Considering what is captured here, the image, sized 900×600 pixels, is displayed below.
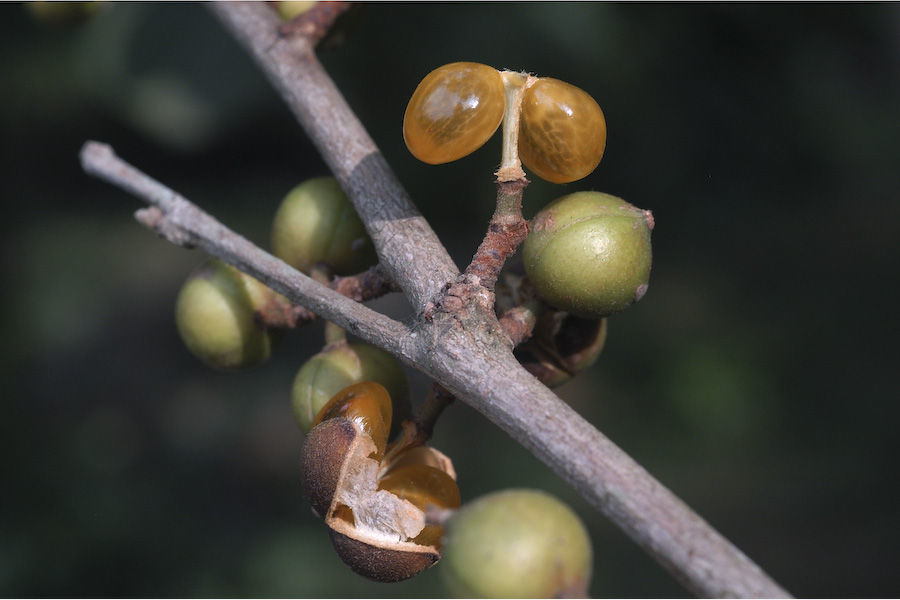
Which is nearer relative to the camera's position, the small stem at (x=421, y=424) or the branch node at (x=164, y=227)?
the small stem at (x=421, y=424)

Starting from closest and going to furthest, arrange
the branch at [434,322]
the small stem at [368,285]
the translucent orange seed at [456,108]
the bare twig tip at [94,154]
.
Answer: the branch at [434,322] → the translucent orange seed at [456,108] → the small stem at [368,285] → the bare twig tip at [94,154]

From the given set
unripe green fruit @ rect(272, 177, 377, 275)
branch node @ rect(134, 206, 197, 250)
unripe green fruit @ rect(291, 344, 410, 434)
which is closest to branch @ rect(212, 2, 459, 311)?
unripe green fruit @ rect(272, 177, 377, 275)

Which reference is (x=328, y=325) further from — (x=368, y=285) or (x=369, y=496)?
(x=369, y=496)

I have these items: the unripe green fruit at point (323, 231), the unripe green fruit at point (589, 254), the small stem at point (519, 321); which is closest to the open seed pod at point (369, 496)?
the small stem at point (519, 321)

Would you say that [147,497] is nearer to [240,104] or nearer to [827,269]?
[240,104]

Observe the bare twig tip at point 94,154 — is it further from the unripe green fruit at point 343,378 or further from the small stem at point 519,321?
the small stem at point 519,321

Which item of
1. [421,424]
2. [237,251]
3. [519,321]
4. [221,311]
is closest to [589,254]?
[519,321]
